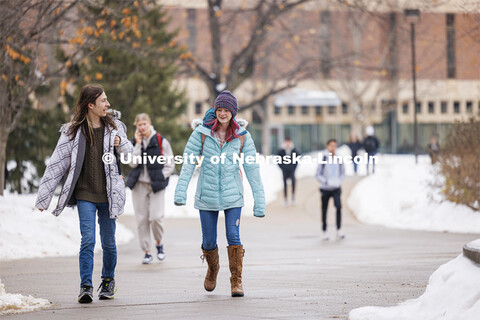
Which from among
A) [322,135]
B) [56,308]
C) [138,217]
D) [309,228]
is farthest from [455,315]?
[322,135]

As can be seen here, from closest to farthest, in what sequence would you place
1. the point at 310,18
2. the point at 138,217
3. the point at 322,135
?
the point at 138,217 → the point at 310,18 → the point at 322,135

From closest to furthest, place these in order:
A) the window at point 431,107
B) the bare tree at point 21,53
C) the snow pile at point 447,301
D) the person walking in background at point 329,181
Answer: the snow pile at point 447,301
the bare tree at point 21,53
the person walking in background at point 329,181
the window at point 431,107

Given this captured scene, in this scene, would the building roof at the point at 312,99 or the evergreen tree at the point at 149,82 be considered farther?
the building roof at the point at 312,99

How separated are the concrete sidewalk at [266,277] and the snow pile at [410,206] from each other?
1.36m

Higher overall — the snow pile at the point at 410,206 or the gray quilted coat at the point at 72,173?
the gray quilted coat at the point at 72,173

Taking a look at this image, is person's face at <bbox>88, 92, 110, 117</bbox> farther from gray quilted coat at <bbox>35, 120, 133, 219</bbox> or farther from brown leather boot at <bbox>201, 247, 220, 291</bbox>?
brown leather boot at <bbox>201, 247, 220, 291</bbox>

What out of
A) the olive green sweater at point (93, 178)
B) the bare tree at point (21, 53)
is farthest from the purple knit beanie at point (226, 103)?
the bare tree at point (21, 53)

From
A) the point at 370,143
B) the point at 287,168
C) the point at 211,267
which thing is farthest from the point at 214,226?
the point at 370,143

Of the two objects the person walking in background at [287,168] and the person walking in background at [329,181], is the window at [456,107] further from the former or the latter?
the person walking in background at [329,181]

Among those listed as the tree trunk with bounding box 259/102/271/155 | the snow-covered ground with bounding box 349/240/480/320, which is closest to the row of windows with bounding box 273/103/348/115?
the tree trunk with bounding box 259/102/271/155

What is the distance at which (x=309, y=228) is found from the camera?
66.6 feet

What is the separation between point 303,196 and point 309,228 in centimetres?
894

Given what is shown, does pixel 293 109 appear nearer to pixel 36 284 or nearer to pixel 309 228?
pixel 309 228

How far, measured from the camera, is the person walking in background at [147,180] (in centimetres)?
1295
